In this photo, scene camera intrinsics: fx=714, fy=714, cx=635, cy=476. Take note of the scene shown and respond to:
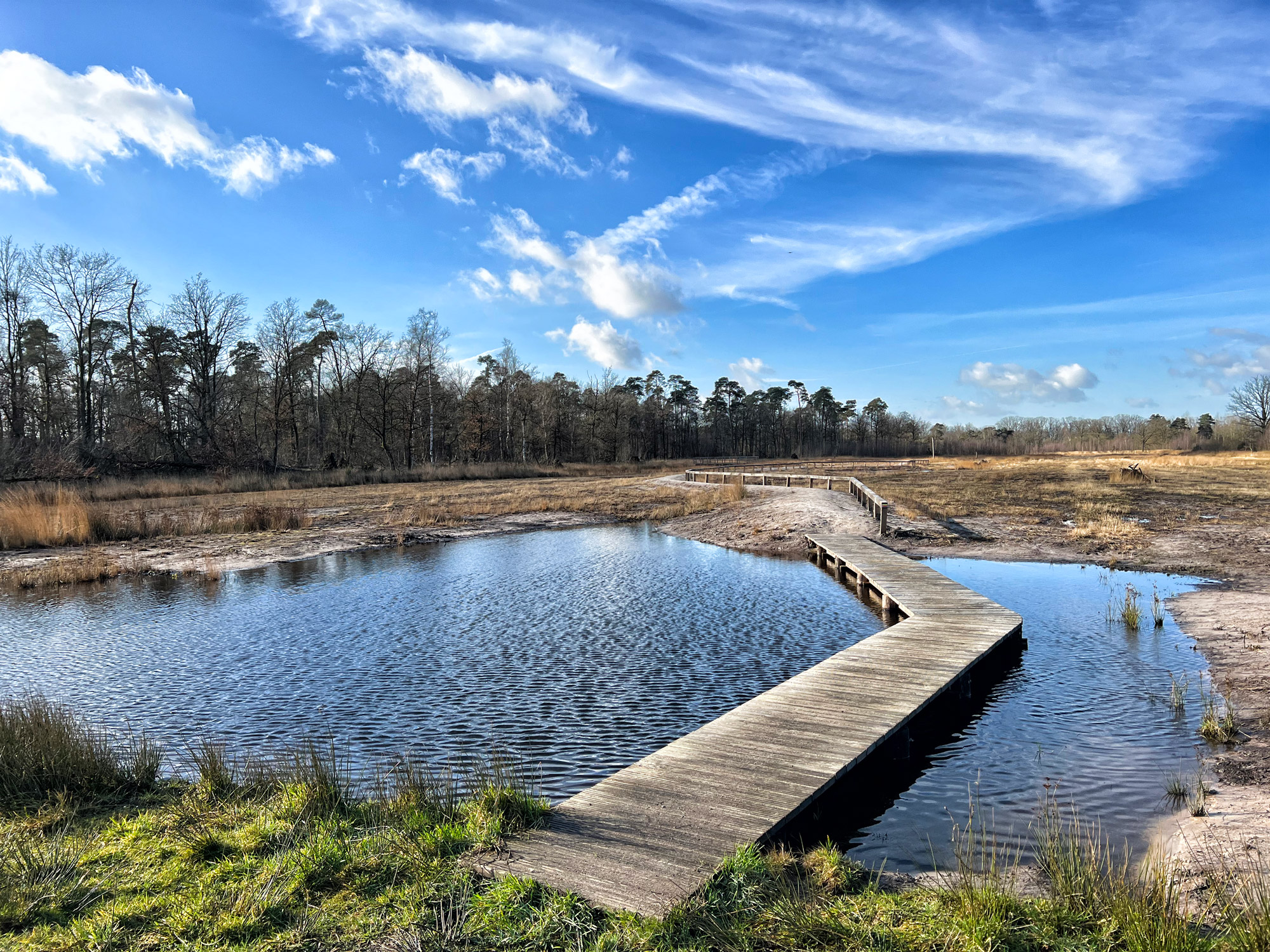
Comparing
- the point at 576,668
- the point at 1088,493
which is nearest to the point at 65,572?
the point at 576,668

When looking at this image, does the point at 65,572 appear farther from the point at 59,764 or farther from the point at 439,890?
the point at 439,890

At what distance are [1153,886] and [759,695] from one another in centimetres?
453

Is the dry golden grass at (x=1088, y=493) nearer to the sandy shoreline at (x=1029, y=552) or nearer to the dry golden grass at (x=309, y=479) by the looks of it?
the sandy shoreline at (x=1029, y=552)

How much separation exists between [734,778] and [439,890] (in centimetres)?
255

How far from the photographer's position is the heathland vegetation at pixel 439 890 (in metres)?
3.76

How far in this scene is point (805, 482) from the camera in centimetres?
3625

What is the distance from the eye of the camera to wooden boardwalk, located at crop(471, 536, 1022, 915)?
4.43m

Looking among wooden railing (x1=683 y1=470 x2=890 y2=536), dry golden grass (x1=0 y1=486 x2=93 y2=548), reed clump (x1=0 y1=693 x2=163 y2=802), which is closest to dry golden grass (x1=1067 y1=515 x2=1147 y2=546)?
wooden railing (x1=683 y1=470 x2=890 y2=536)

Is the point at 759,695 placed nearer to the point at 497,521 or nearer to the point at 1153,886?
the point at 1153,886

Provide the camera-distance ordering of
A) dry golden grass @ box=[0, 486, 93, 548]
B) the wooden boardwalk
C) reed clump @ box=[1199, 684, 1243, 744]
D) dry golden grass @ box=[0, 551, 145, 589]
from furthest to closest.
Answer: dry golden grass @ box=[0, 486, 93, 548] → dry golden grass @ box=[0, 551, 145, 589] → reed clump @ box=[1199, 684, 1243, 744] → the wooden boardwalk

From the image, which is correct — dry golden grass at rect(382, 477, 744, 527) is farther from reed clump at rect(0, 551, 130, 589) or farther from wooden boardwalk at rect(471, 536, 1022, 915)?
wooden boardwalk at rect(471, 536, 1022, 915)

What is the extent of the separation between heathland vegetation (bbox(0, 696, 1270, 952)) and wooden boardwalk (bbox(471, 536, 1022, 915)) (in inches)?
8.2

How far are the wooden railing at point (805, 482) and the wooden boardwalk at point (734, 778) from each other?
13678 millimetres

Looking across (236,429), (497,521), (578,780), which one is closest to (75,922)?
(578,780)
